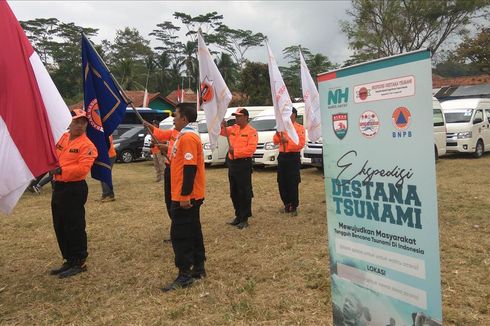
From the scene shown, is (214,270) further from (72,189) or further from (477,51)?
(477,51)

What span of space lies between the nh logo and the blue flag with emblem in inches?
115

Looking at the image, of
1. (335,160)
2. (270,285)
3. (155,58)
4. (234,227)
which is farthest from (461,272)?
(155,58)

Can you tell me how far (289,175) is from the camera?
7734 mm

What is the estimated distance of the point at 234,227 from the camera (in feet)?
23.2

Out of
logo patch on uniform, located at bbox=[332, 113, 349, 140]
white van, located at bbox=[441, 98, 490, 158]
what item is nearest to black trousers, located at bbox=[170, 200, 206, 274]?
logo patch on uniform, located at bbox=[332, 113, 349, 140]

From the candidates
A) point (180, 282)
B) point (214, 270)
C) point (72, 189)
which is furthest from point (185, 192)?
point (72, 189)

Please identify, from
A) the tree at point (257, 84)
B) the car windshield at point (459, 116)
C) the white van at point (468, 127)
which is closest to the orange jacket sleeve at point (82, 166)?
the white van at point (468, 127)

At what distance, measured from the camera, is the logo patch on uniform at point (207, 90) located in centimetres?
589

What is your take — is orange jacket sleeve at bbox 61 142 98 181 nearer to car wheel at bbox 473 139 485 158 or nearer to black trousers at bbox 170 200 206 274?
black trousers at bbox 170 200 206 274

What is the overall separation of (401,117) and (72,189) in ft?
12.6

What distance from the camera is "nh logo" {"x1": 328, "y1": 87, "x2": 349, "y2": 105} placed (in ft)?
9.26

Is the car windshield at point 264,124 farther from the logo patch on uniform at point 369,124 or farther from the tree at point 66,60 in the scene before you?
the tree at point 66,60

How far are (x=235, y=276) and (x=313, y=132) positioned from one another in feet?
13.6

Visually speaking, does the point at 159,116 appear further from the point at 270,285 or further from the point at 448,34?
the point at 270,285
